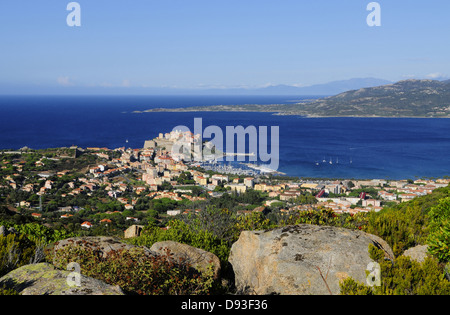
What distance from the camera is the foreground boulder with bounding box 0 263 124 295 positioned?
10.2ft

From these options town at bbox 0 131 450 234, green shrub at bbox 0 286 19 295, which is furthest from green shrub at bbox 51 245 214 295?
town at bbox 0 131 450 234

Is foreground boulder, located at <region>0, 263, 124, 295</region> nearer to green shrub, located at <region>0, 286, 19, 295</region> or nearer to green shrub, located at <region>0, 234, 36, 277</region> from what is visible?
green shrub, located at <region>0, 286, 19, 295</region>

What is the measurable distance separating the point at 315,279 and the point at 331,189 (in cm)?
3258

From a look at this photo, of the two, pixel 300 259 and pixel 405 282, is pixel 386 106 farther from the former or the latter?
pixel 405 282

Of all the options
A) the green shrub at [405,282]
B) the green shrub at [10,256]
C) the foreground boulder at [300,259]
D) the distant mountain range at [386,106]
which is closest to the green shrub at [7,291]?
the green shrub at [10,256]

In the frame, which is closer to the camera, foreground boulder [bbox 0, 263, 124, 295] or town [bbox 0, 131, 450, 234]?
foreground boulder [bbox 0, 263, 124, 295]

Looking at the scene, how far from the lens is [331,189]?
35438 mm

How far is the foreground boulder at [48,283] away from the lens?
10.2 ft

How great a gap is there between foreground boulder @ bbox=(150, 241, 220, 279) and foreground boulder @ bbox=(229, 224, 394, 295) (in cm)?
42

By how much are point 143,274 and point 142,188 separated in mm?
32586

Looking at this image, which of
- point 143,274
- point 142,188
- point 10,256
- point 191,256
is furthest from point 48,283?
point 142,188

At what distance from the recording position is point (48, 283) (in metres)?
3.28

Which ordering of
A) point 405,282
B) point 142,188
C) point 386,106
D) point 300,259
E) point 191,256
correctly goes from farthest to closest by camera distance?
1. point 386,106
2. point 142,188
3. point 191,256
4. point 300,259
5. point 405,282
